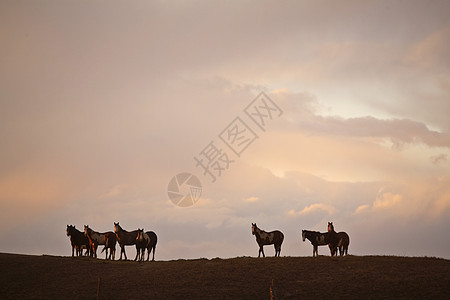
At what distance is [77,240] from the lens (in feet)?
144

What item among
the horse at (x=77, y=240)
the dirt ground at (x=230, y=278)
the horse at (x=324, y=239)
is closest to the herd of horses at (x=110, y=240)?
the horse at (x=77, y=240)

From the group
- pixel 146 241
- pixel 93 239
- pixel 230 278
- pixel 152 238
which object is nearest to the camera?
pixel 230 278

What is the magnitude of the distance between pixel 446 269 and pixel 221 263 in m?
16.3

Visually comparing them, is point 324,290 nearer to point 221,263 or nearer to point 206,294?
point 206,294

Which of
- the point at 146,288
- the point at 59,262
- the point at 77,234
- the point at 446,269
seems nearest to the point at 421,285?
the point at 446,269

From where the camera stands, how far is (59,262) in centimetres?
3628

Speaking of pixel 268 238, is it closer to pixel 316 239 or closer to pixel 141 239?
pixel 316 239

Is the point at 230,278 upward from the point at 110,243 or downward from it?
downward

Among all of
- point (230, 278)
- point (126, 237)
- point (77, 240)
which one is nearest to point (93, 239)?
point (77, 240)

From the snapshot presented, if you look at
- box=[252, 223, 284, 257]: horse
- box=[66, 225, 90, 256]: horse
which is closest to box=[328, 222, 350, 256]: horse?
Answer: box=[252, 223, 284, 257]: horse

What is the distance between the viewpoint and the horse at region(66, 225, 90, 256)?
1724 inches

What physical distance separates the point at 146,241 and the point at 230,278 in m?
15.1

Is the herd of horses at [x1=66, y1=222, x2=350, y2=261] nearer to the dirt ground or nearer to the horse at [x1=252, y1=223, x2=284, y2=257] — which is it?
the horse at [x1=252, y1=223, x2=284, y2=257]

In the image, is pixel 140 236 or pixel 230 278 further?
pixel 140 236
